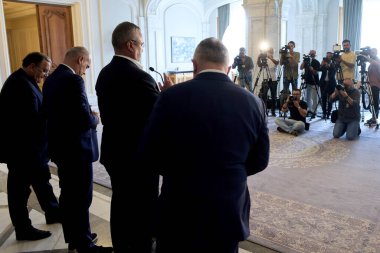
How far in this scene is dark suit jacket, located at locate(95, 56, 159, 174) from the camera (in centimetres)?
178

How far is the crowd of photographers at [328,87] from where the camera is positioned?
5566 millimetres

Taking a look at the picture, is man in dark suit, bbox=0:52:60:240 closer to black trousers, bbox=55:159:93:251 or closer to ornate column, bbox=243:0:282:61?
black trousers, bbox=55:159:93:251

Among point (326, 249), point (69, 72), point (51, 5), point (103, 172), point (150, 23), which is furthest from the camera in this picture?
point (150, 23)

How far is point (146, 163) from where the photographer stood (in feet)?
4.55

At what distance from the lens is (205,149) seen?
1.28 meters

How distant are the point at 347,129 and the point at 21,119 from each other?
4.75 m

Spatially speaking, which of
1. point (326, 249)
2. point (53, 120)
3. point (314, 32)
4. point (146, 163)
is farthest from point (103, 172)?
point (314, 32)

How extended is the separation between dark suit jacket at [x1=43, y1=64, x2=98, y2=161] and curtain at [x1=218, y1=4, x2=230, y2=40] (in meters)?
11.3

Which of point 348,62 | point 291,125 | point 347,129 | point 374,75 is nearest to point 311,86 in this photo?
point 348,62

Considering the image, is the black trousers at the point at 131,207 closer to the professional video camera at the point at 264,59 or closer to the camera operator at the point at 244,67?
the professional video camera at the point at 264,59

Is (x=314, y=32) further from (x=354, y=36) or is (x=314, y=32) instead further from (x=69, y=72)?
(x=69, y=72)

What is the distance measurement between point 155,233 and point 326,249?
4.77 feet

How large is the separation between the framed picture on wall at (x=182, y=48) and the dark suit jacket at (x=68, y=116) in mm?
9450

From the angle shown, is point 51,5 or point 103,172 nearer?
point 103,172
